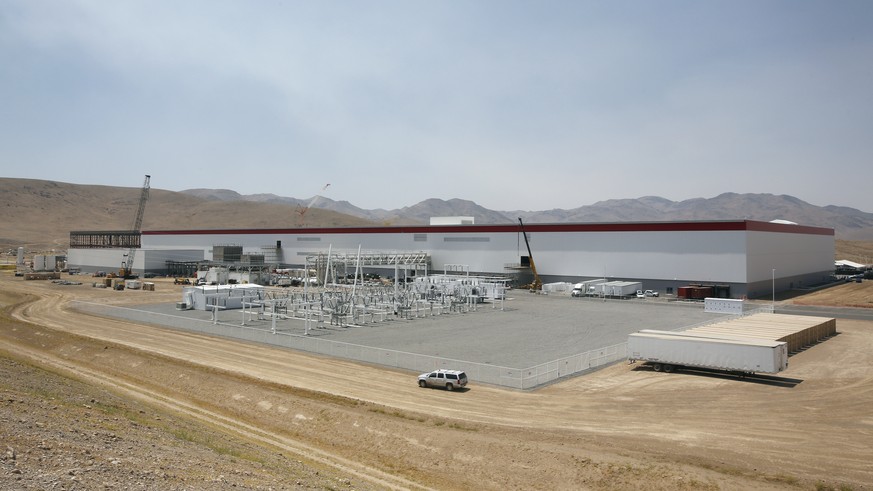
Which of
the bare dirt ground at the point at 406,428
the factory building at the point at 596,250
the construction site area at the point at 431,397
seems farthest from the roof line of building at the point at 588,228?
the bare dirt ground at the point at 406,428

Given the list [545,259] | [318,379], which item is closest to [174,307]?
[318,379]

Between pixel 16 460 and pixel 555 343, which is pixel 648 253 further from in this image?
pixel 16 460

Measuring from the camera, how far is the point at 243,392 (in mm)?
26516

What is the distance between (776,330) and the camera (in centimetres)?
3828

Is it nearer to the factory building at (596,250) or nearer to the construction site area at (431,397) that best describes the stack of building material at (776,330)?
the construction site area at (431,397)

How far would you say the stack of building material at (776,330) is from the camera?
36.0m

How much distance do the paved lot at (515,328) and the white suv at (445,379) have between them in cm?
511

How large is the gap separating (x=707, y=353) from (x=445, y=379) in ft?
46.4

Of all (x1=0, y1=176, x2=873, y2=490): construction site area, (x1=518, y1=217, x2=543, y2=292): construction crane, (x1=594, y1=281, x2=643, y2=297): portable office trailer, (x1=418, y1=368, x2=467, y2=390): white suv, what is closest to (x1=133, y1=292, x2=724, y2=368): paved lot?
(x1=0, y1=176, x2=873, y2=490): construction site area

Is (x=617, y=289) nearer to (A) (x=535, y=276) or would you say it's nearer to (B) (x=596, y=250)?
(B) (x=596, y=250)

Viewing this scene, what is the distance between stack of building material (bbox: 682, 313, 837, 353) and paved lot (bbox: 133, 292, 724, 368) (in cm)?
517

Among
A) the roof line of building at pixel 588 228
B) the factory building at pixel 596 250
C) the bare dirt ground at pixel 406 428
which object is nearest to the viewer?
the bare dirt ground at pixel 406 428

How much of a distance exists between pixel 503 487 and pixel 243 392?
564 inches

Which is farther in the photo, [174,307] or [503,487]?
[174,307]
